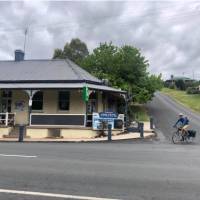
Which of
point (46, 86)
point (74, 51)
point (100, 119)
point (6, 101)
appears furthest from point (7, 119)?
point (74, 51)

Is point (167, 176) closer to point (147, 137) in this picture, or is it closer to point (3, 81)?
point (147, 137)

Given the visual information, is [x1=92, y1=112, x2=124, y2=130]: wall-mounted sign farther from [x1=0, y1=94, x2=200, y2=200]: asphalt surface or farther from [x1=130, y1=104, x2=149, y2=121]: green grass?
[x1=130, y1=104, x2=149, y2=121]: green grass

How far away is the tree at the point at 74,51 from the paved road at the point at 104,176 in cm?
6363

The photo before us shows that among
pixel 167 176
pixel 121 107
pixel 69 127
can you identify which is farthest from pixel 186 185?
pixel 121 107

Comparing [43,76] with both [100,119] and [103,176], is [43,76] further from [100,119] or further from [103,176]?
[103,176]

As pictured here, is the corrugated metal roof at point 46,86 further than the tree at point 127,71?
No

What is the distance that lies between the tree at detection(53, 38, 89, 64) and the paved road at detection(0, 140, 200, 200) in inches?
2505

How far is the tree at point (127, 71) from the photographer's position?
5134 centimetres

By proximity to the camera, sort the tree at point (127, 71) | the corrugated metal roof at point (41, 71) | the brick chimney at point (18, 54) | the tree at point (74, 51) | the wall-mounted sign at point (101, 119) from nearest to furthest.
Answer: the wall-mounted sign at point (101, 119) → the corrugated metal roof at point (41, 71) → the brick chimney at point (18, 54) → the tree at point (127, 71) → the tree at point (74, 51)

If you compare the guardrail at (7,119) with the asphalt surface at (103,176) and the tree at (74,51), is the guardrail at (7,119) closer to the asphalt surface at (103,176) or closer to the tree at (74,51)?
the asphalt surface at (103,176)

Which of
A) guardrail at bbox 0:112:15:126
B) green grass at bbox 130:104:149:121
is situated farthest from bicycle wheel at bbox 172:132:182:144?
green grass at bbox 130:104:149:121

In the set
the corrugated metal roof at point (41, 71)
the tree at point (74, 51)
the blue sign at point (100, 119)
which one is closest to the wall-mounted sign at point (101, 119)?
the blue sign at point (100, 119)

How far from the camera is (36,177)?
10.5m

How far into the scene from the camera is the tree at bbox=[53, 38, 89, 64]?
7806cm
